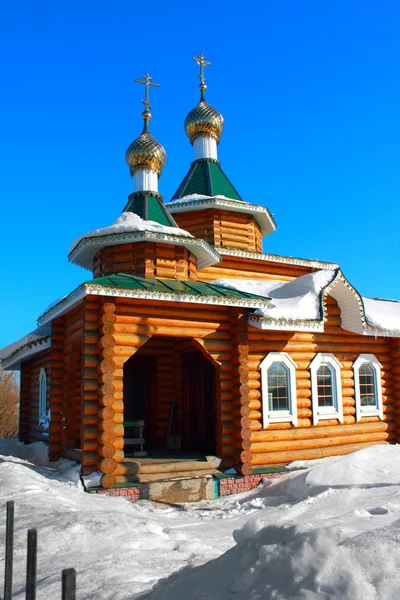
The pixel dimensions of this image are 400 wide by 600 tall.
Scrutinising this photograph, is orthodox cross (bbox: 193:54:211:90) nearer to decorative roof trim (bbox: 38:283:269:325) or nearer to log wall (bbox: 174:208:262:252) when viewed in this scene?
log wall (bbox: 174:208:262:252)

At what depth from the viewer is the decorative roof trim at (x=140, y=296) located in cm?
870

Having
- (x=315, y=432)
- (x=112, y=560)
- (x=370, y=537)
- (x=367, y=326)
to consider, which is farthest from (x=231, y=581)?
(x=367, y=326)

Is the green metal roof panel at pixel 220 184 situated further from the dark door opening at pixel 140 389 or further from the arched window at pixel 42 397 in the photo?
the arched window at pixel 42 397

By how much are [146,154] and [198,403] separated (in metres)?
6.64

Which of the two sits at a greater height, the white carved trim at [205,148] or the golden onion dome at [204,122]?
the golden onion dome at [204,122]

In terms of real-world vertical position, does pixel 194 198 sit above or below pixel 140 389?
above

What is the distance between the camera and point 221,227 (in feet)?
53.9

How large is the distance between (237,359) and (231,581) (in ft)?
22.1

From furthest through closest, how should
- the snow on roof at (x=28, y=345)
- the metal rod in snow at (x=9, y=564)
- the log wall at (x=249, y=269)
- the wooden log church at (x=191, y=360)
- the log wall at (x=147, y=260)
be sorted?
the log wall at (x=249, y=269)
the snow on roof at (x=28, y=345)
the log wall at (x=147, y=260)
the wooden log church at (x=191, y=360)
the metal rod in snow at (x=9, y=564)

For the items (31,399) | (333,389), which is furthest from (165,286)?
(31,399)

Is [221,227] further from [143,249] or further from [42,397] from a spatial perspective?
[42,397]

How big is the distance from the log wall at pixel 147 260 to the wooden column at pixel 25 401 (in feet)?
19.3

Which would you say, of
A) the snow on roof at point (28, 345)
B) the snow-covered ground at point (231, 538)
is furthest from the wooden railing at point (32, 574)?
the snow on roof at point (28, 345)

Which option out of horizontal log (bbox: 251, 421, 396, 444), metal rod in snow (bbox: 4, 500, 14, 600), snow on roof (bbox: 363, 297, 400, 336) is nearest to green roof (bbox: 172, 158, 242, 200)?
snow on roof (bbox: 363, 297, 400, 336)
